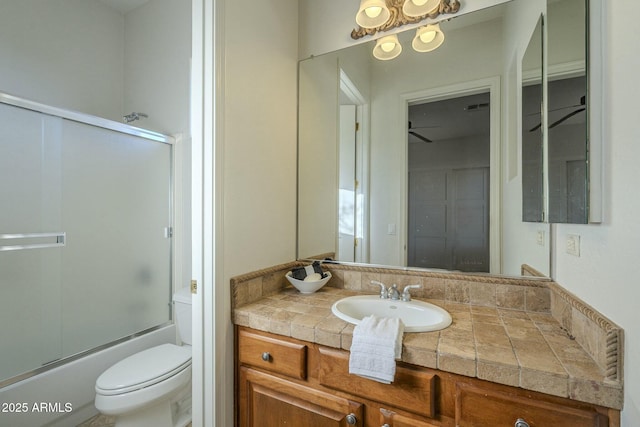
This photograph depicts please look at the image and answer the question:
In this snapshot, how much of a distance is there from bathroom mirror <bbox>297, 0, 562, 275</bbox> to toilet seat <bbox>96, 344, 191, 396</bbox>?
35.6 inches

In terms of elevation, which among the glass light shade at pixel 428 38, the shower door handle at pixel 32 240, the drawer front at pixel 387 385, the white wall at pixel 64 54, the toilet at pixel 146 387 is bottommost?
the toilet at pixel 146 387

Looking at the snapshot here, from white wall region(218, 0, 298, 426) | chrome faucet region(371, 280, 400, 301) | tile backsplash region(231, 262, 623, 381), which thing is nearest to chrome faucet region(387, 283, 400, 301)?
chrome faucet region(371, 280, 400, 301)

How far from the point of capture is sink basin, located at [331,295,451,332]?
3.76 feet

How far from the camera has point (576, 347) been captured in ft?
2.81

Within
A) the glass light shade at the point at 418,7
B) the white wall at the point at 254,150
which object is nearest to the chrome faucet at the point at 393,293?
the white wall at the point at 254,150

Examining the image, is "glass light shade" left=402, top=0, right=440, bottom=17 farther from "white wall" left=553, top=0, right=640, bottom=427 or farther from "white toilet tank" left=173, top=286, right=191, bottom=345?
"white toilet tank" left=173, top=286, right=191, bottom=345

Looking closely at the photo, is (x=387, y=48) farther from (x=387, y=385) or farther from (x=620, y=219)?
(x=387, y=385)

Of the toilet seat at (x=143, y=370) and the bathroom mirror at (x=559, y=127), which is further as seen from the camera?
the toilet seat at (x=143, y=370)

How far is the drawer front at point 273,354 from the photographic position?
1.07m

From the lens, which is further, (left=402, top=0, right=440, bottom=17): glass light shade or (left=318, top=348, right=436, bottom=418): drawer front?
(left=402, top=0, right=440, bottom=17): glass light shade

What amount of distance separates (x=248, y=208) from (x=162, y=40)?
2.00 meters

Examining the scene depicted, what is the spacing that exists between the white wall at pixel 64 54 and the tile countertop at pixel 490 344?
2.25 m

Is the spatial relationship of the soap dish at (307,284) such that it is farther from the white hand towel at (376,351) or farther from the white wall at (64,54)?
the white wall at (64,54)

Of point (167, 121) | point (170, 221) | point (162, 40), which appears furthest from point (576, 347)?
point (162, 40)
